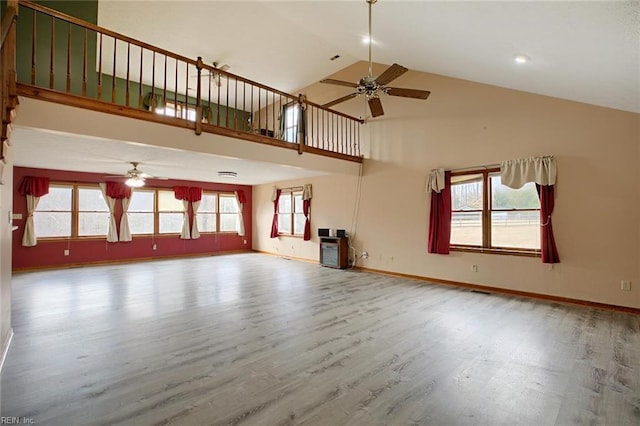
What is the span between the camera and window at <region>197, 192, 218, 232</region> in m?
9.91

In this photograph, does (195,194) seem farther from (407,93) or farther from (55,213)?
(407,93)

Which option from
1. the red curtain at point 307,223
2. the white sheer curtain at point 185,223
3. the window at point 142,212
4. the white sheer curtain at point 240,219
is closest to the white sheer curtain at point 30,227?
the window at point 142,212

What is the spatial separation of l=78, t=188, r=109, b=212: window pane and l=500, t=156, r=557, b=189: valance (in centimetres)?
935

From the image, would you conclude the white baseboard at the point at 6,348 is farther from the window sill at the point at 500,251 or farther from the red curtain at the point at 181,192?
the red curtain at the point at 181,192

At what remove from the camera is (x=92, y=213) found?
26.0ft

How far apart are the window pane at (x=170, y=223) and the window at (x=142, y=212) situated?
10.8 inches

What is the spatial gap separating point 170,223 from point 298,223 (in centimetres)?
395

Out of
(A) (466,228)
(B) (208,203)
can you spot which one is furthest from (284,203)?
(A) (466,228)

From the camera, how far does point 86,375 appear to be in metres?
2.41

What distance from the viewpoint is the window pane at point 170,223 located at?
912cm

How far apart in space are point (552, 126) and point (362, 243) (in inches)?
165

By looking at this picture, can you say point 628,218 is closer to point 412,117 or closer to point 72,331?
point 412,117

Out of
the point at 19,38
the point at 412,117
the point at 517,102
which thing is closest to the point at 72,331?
the point at 19,38

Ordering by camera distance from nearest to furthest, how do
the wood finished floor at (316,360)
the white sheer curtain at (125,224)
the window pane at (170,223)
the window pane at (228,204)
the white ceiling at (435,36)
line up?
the wood finished floor at (316,360) → the white ceiling at (435,36) → the white sheer curtain at (125,224) → the window pane at (170,223) → the window pane at (228,204)
